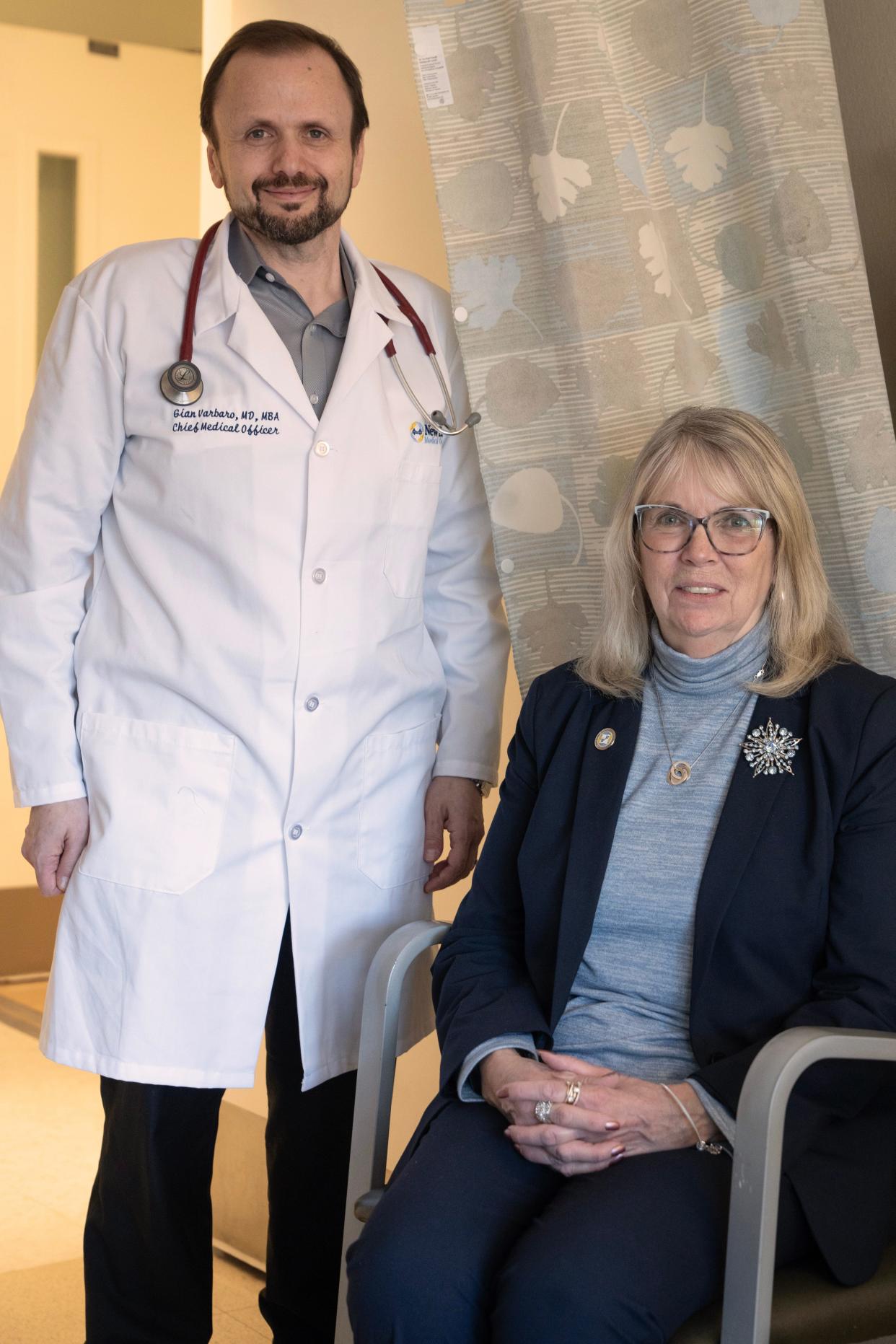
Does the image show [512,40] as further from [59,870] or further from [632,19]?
[59,870]

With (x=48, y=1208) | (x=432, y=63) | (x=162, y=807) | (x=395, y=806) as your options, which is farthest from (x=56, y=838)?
(x=48, y=1208)

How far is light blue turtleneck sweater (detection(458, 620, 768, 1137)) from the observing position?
5.29 ft

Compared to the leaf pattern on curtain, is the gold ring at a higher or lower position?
lower

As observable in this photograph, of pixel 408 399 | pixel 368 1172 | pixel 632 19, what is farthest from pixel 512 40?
pixel 368 1172

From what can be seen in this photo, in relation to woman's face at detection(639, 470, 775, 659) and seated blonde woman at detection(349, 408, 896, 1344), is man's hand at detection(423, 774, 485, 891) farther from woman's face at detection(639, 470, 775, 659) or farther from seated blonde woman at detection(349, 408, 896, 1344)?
woman's face at detection(639, 470, 775, 659)

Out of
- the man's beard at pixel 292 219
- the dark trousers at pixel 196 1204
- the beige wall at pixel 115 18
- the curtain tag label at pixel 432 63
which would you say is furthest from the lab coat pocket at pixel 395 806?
the beige wall at pixel 115 18

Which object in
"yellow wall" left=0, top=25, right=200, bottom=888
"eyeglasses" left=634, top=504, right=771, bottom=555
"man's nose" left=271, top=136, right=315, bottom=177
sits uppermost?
"yellow wall" left=0, top=25, right=200, bottom=888

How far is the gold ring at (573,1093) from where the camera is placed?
150 cm

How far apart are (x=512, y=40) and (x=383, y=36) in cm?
76

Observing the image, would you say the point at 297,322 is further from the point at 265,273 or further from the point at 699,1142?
the point at 699,1142

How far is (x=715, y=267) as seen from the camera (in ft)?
6.61

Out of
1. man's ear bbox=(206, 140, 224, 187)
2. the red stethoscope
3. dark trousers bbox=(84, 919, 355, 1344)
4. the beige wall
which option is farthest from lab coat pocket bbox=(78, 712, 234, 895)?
the beige wall

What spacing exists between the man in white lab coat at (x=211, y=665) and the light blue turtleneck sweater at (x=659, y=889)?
0.40m

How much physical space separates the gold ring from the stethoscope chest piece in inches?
39.5
